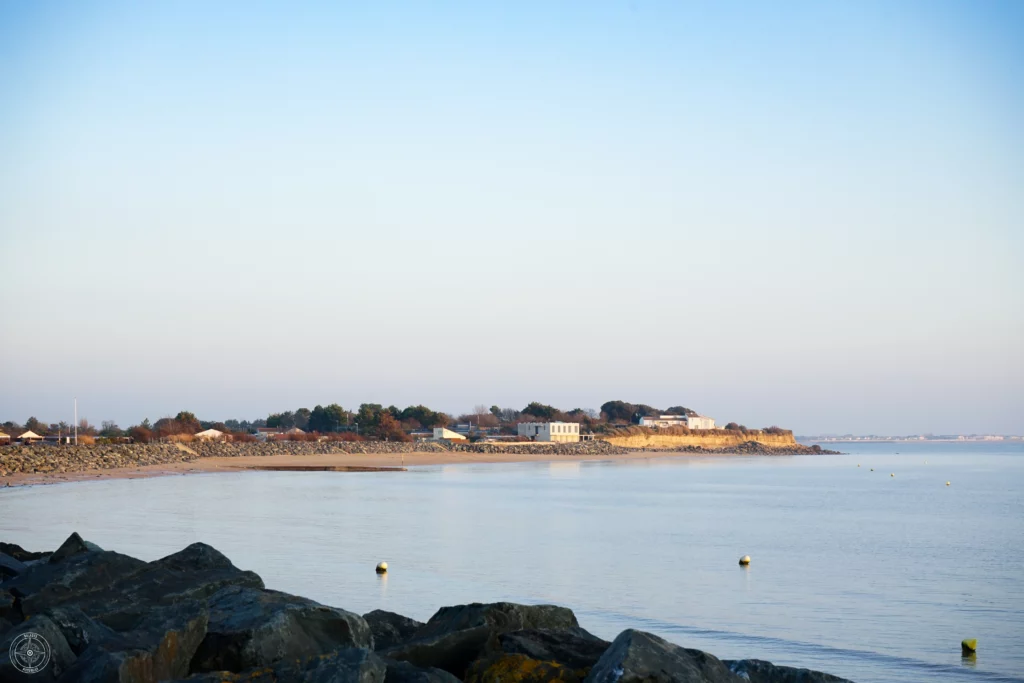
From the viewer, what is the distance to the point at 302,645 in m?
7.24

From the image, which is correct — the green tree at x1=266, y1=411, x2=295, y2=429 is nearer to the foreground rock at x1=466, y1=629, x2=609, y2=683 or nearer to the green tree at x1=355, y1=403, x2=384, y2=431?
the green tree at x1=355, y1=403, x2=384, y2=431

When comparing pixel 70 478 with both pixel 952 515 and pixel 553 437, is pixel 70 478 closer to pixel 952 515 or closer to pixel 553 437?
pixel 952 515

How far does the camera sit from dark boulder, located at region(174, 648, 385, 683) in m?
5.89

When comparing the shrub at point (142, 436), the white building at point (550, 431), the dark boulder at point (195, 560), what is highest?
the white building at point (550, 431)

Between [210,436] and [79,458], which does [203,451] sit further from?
[79,458]

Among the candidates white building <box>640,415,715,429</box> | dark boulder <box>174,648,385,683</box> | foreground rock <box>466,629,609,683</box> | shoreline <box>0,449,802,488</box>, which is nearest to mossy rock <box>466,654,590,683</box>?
foreground rock <box>466,629,609,683</box>

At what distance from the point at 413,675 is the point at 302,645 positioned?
1193mm

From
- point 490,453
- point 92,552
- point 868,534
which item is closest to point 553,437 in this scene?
point 490,453

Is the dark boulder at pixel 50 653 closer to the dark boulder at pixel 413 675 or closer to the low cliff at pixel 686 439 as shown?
the dark boulder at pixel 413 675

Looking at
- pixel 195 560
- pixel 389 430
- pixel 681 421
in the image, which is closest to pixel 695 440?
pixel 681 421

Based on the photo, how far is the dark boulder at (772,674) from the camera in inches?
289

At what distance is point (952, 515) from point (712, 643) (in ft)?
100

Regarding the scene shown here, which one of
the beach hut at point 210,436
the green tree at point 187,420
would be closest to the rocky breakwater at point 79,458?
the beach hut at point 210,436

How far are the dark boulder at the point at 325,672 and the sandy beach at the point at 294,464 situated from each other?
4464 centimetres
